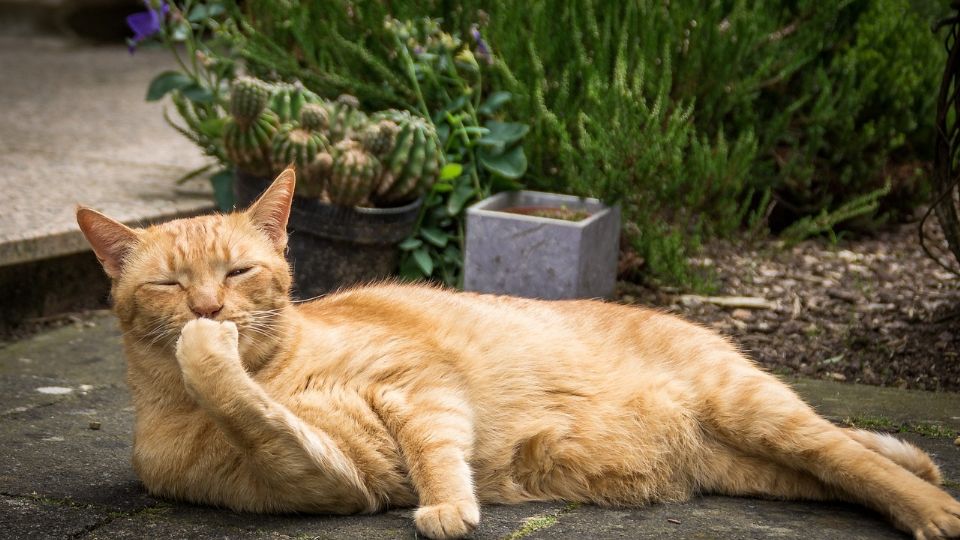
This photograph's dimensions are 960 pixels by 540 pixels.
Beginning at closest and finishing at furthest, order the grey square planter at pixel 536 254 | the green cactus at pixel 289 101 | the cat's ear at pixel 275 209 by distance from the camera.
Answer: the cat's ear at pixel 275 209, the grey square planter at pixel 536 254, the green cactus at pixel 289 101

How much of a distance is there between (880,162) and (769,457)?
3.02 metres

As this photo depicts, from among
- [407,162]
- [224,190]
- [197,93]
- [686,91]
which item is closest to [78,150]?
[197,93]

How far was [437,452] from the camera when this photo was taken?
7.52 ft

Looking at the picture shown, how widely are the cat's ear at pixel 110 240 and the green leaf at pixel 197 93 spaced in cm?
270

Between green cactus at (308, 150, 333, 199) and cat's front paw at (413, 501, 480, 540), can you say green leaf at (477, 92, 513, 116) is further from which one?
cat's front paw at (413, 501, 480, 540)

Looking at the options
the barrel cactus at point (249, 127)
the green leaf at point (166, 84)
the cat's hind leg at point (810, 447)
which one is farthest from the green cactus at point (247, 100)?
the cat's hind leg at point (810, 447)

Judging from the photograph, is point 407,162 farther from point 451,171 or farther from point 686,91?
point 686,91

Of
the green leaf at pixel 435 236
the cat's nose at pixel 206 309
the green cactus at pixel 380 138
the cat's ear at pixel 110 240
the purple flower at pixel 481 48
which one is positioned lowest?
the green leaf at pixel 435 236

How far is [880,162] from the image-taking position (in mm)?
5094

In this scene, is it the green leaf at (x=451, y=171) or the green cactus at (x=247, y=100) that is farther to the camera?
the green leaf at (x=451, y=171)

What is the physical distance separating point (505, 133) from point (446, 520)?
2480 millimetres

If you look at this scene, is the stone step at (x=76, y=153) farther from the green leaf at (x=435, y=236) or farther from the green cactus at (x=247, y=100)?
the green leaf at (x=435, y=236)

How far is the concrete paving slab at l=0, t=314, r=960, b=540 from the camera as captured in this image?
7.44 ft

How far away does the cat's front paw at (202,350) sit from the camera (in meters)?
2.13
